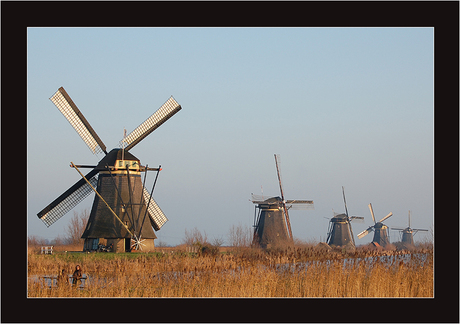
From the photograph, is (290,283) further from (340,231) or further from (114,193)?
(340,231)

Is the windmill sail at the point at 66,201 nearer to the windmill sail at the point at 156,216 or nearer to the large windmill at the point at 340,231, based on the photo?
the windmill sail at the point at 156,216

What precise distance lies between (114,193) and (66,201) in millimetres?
2492

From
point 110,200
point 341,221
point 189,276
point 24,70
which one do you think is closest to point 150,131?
point 110,200

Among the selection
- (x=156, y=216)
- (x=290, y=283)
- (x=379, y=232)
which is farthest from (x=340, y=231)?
(x=290, y=283)

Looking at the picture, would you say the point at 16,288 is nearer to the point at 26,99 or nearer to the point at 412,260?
the point at 26,99

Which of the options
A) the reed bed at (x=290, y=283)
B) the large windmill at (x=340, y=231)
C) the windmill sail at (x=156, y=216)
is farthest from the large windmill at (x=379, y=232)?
the reed bed at (x=290, y=283)

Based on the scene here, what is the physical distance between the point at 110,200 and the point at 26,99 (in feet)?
45.3

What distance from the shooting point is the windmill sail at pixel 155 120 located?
25.0 metres

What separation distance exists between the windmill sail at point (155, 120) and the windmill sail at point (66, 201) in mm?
Result: 2324

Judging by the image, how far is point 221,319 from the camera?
8797mm

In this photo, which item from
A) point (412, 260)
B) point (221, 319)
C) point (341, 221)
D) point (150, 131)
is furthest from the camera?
point (341, 221)

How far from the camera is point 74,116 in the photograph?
967 inches

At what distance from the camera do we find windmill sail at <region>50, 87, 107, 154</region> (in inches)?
961

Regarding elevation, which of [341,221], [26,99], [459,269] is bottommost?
[341,221]
